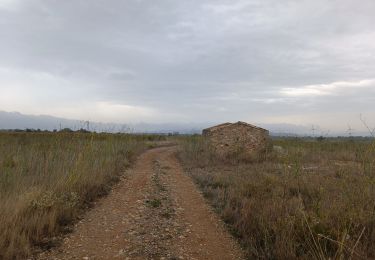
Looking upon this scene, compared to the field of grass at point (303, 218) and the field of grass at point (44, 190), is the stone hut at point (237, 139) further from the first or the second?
Result: the field of grass at point (303, 218)

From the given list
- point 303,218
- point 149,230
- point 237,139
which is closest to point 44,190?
point 149,230

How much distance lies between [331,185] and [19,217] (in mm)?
6795

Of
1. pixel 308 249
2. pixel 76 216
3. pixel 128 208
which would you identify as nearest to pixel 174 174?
pixel 128 208

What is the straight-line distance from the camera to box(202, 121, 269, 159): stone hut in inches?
679

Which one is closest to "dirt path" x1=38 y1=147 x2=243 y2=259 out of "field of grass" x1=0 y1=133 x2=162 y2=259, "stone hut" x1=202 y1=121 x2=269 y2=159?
"field of grass" x1=0 y1=133 x2=162 y2=259

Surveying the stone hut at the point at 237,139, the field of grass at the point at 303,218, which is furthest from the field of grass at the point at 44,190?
the stone hut at the point at 237,139

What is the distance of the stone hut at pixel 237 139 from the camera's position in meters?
17.2

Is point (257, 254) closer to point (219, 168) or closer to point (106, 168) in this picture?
point (106, 168)

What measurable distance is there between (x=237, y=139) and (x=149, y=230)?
11.9m

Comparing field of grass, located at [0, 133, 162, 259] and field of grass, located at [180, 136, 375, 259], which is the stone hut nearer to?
field of grass, located at [0, 133, 162, 259]

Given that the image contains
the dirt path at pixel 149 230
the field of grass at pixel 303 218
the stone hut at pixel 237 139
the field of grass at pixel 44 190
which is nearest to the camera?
the field of grass at pixel 303 218

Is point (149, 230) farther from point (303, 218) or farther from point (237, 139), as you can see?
point (237, 139)

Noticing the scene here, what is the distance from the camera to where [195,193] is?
9.09 meters

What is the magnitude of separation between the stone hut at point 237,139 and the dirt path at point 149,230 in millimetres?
8351
